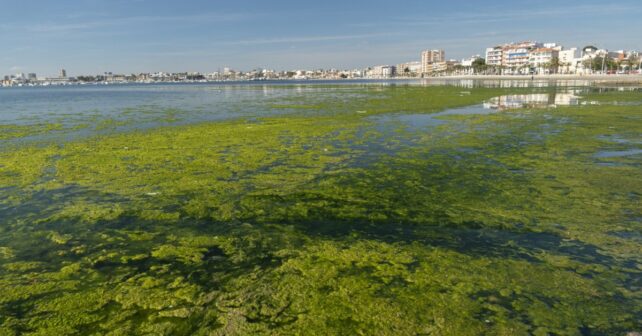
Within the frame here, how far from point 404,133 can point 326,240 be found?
10263 mm

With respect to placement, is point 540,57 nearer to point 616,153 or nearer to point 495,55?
point 495,55

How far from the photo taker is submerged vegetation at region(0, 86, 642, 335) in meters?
3.84

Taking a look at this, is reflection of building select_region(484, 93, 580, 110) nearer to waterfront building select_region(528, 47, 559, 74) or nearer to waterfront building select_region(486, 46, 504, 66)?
waterfront building select_region(528, 47, 559, 74)

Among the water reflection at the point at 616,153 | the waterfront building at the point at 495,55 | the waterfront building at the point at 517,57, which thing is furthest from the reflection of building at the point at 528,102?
the waterfront building at the point at 495,55

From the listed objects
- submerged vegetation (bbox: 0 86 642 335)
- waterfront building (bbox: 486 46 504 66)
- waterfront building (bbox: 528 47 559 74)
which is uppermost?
waterfront building (bbox: 486 46 504 66)

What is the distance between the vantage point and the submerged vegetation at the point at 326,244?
12.6 feet

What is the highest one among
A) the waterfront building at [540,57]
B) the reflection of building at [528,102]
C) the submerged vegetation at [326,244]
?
the waterfront building at [540,57]

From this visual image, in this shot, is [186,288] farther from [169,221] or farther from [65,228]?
[65,228]

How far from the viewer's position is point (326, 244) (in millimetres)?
5438

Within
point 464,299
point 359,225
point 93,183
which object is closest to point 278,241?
point 359,225

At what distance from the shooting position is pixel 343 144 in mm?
12891

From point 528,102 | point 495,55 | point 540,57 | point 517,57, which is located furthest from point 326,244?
point 495,55

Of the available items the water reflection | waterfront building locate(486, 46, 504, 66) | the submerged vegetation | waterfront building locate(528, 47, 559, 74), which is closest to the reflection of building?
the water reflection

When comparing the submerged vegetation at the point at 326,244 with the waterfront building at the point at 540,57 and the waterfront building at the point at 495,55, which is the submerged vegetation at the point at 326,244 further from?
the waterfront building at the point at 495,55
